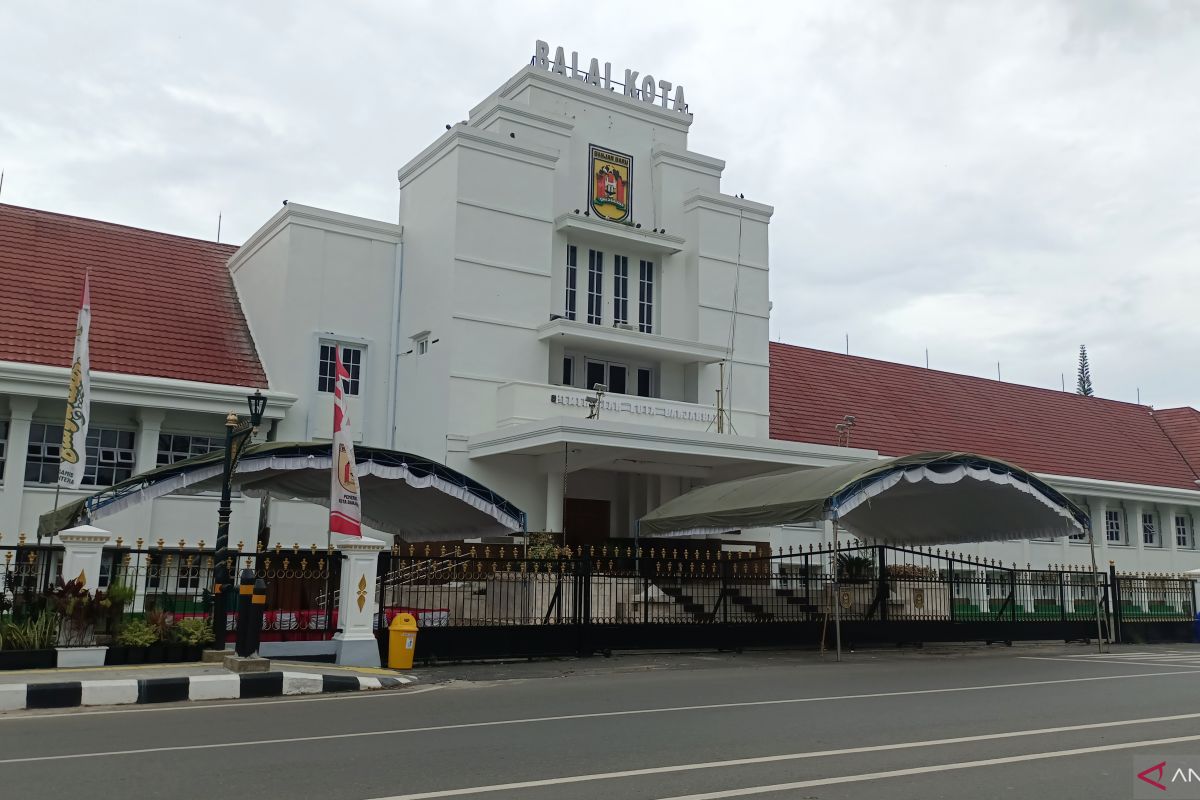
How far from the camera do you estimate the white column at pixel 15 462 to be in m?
22.0

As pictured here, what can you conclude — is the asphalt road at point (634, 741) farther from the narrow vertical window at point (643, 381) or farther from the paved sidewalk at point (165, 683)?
the narrow vertical window at point (643, 381)

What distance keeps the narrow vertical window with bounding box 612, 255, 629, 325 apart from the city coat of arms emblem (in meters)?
1.16

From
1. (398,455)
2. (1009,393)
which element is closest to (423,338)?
(398,455)

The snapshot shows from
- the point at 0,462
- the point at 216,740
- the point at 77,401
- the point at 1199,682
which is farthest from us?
the point at 0,462

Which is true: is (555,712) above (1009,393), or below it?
below

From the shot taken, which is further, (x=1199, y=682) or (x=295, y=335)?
(x=295, y=335)

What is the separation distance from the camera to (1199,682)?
43.8 feet

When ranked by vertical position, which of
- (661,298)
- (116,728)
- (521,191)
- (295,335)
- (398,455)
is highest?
(521,191)

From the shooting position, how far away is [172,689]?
11.5 metres

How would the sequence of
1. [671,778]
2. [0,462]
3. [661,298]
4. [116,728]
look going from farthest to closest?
1. [661,298]
2. [0,462]
3. [116,728]
4. [671,778]

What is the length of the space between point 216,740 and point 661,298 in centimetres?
2181

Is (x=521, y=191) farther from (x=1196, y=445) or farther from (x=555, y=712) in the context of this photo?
(x=1196, y=445)

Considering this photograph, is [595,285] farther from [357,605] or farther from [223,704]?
[223,704]

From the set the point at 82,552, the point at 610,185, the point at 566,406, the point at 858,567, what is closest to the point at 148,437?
the point at 566,406
